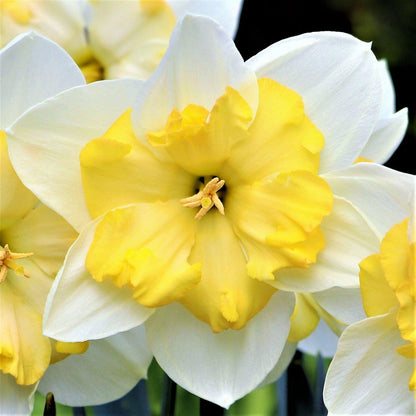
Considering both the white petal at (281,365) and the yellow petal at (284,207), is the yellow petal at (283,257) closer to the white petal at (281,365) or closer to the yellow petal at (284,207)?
the yellow petal at (284,207)

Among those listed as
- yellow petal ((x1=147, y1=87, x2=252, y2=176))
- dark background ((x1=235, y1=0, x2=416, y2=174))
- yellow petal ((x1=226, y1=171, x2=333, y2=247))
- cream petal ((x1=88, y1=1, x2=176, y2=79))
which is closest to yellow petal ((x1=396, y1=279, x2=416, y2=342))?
yellow petal ((x1=226, y1=171, x2=333, y2=247))

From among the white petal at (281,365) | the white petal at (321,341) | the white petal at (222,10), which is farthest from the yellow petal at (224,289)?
the white petal at (222,10)

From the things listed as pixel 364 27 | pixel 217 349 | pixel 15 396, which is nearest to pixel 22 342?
pixel 15 396

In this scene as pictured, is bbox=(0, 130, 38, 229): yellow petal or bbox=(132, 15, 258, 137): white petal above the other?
bbox=(132, 15, 258, 137): white petal

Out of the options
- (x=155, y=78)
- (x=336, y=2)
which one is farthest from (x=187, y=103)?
(x=336, y=2)

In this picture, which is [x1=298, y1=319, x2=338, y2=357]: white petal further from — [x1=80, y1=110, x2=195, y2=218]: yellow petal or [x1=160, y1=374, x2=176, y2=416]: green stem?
[x1=80, y1=110, x2=195, y2=218]: yellow petal

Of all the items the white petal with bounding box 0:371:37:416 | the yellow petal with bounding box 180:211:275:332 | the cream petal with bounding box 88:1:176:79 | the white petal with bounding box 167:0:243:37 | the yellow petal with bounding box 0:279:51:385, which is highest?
the white petal with bounding box 167:0:243:37

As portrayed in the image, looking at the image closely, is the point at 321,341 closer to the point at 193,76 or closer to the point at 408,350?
the point at 408,350
